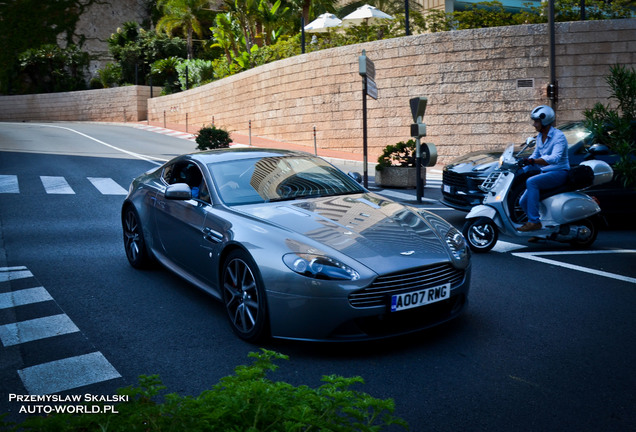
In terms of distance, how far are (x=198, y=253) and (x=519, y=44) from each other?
53.2 feet

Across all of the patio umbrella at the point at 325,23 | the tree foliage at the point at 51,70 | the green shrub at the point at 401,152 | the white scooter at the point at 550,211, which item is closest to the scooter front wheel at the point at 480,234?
the white scooter at the point at 550,211

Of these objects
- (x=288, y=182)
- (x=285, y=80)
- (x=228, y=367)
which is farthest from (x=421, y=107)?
(x=285, y=80)

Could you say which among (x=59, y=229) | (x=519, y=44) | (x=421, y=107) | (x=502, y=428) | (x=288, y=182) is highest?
(x=519, y=44)

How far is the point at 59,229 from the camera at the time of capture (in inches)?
364

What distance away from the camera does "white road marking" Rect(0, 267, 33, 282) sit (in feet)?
21.1

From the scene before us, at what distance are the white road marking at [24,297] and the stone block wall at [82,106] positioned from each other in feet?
137

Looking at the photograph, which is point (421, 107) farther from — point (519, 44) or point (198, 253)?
point (519, 44)

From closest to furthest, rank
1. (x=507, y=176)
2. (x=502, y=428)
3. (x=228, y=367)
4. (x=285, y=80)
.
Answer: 1. (x=502, y=428)
2. (x=228, y=367)
3. (x=507, y=176)
4. (x=285, y=80)

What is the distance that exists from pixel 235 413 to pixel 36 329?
338cm

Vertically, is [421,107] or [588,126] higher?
[421,107]

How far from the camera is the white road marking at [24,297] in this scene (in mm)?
5535

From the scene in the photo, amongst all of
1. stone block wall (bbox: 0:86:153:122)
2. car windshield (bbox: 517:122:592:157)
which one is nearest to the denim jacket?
car windshield (bbox: 517:122:592:157)

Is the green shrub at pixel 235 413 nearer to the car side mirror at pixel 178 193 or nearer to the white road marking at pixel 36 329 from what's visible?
the white road marking at pixel 36 329

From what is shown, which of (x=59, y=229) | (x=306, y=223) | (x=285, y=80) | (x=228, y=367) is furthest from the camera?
(x=285, y=80)
